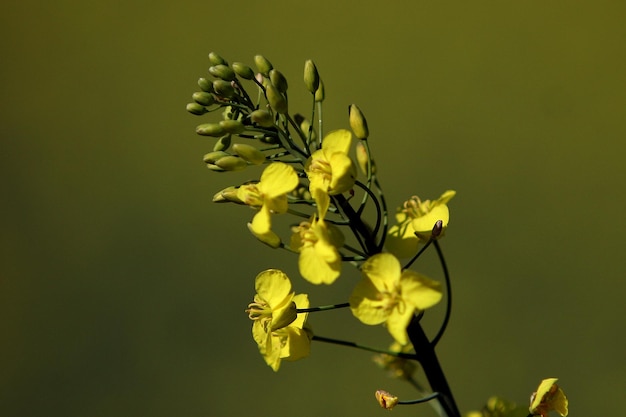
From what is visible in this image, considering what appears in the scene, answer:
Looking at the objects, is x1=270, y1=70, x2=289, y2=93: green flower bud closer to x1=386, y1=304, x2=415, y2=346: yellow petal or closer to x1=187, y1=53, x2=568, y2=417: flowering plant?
x1=187, y1=53, x2=568, y2=417: flowering plant

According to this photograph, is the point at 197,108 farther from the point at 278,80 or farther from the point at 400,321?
the point at 400,321

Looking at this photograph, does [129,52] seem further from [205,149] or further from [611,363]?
[611,363]

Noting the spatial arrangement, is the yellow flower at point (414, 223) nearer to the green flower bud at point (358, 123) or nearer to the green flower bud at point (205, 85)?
the green flower bud at point (358, 123)

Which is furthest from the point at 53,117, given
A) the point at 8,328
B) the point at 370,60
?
the point at 370,60

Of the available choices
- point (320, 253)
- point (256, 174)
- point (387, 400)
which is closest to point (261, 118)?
point (320, 253)

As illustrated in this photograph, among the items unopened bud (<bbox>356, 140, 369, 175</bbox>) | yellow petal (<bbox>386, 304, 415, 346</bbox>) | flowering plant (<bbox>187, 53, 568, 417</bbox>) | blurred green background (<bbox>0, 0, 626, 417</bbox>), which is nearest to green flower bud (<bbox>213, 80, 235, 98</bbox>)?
flowering plant (<bbox>187, 53, 568, 417</bbox>)

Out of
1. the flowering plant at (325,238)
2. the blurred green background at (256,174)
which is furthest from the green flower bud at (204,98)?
the blurred green background at (256,174)
